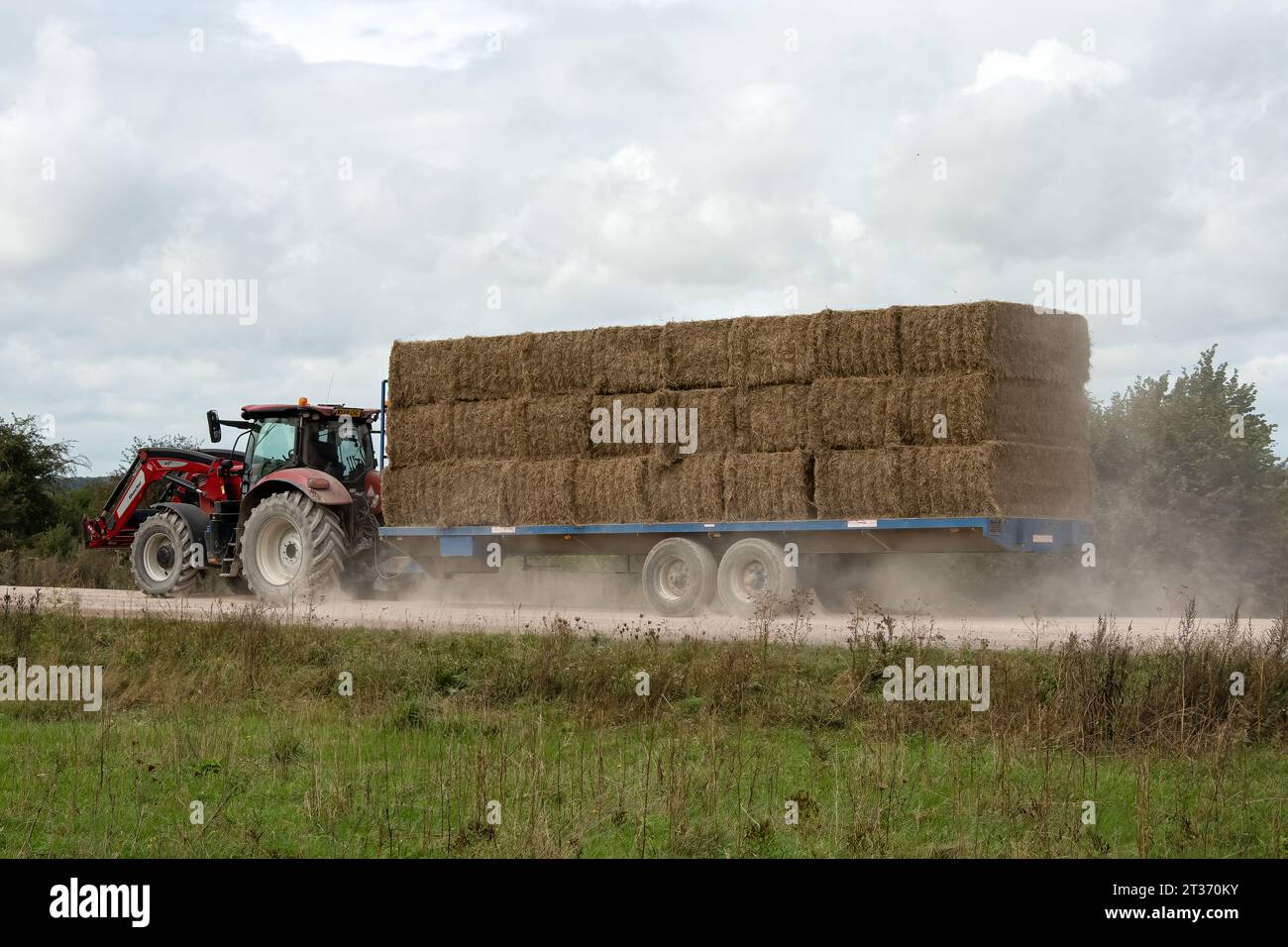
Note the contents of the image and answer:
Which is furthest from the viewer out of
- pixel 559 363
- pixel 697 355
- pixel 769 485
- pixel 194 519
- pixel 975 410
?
pixel 194 519

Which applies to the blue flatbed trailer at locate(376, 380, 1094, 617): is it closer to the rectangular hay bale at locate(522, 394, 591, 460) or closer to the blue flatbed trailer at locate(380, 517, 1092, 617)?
the blue flatbed trailer at locate(380, 517, 1092, 617)

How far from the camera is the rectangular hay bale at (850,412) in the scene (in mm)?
16750

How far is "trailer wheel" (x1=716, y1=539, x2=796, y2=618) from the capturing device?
17156 mm

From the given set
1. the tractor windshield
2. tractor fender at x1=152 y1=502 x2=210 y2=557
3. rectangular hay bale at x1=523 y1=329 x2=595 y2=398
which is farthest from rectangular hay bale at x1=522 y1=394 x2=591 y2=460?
tractor fender at x1=152 y1=502 x2=210 y2=557

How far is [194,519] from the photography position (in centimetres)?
2117

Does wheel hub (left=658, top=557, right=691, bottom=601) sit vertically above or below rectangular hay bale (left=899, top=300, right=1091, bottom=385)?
below

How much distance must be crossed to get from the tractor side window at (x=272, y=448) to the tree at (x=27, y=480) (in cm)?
1352

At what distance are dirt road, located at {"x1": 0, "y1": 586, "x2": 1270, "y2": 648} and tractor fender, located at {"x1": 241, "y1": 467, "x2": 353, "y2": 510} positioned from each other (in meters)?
1.40

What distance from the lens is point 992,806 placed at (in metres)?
7.18

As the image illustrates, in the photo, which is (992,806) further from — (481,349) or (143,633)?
(481,349)

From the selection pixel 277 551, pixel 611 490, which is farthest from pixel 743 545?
pixel 277 551

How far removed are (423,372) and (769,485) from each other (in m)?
5.67

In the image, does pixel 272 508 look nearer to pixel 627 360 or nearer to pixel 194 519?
pixel 194 519

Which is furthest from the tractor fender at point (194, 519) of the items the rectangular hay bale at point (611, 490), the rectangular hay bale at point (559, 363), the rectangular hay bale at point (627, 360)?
the rectangular hay bale at point (627, 360)
